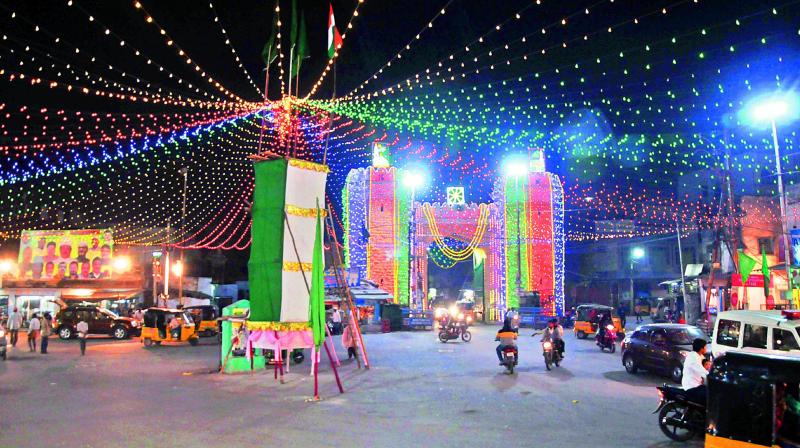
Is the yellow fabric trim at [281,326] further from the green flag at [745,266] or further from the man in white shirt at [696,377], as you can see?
the green flag at [745,266]

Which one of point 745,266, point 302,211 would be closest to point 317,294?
point 302,211

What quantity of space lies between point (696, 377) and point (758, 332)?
447cm

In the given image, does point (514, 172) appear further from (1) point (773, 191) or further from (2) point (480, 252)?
(1) point (773, 191)

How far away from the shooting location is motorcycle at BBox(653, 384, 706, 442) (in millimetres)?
7480

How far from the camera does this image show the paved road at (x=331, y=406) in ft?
24.5

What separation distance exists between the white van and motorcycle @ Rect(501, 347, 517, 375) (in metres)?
4.21

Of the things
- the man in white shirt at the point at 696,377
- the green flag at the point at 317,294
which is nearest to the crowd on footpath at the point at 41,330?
the green flag at the point at 317,294

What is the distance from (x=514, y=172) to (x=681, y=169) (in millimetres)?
13216

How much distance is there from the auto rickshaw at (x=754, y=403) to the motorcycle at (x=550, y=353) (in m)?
8.93

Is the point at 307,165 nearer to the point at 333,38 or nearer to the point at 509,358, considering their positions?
the point at 333,38

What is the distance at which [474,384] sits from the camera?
12.2 m

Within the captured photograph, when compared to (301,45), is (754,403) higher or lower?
lower

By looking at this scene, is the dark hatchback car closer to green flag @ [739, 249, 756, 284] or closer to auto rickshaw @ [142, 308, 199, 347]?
green flag @ [739, 249, 756, 284]

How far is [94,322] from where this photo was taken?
2639cm
